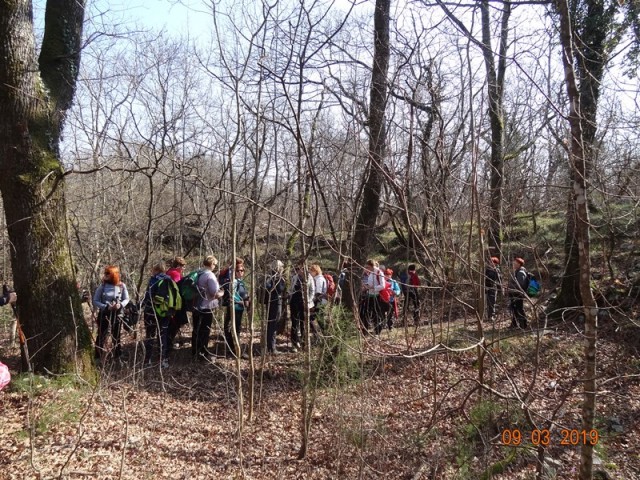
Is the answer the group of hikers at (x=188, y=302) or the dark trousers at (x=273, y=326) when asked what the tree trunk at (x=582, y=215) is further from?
the dark trousers at (x=273, y=326)

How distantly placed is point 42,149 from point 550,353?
7637mm

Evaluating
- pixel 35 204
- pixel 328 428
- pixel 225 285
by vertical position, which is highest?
pixel 35 204

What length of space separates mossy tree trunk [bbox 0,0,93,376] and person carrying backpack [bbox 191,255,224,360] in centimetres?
173

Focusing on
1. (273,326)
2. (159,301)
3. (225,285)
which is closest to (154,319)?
(159,301)

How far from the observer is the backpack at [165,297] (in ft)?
21.6

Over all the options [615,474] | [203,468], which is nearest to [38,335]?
[203,468]

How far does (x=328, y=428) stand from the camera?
5168 millimetres

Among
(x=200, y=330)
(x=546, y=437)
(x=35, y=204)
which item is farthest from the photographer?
(x=200, y=330)

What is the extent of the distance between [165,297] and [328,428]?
10.3ft

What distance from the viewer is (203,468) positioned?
4.43 meters

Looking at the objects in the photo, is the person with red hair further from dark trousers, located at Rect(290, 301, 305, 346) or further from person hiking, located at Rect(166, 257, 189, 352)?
dark trousers, located at Rect(290, 301, 305, 346)

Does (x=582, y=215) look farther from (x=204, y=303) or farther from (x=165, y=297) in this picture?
(x=165, y=297)

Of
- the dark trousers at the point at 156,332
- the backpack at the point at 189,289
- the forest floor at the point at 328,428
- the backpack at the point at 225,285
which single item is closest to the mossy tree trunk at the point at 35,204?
the forest floor at the point at 328,428

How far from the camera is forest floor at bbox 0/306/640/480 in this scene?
4016mm
